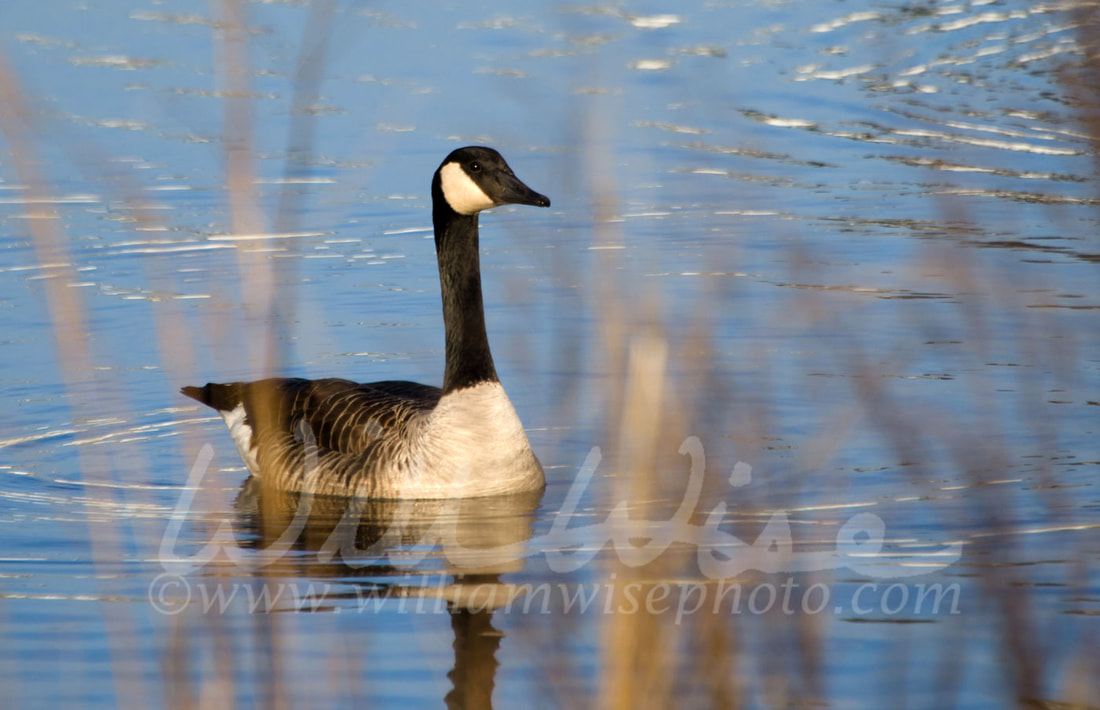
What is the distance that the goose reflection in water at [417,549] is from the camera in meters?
7.18

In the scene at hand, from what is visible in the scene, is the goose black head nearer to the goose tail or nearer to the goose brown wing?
the goose brown wing

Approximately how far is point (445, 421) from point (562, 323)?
2473mm

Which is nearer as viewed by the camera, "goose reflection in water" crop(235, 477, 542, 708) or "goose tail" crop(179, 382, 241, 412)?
"goose reflection in water" crop(235, 477, 542, 708)

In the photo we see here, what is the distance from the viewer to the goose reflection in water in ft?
23.6

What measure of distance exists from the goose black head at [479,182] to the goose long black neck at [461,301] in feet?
0.43

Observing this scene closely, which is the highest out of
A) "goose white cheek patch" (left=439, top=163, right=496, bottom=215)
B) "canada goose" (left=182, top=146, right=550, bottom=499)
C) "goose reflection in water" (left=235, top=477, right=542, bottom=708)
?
"goose white cheek patch" (left=439, top=163, right=496, bottom=215)

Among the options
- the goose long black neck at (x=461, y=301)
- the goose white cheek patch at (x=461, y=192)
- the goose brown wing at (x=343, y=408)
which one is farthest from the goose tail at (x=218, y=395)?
the goose white cheek patch at (x=461, y=192)

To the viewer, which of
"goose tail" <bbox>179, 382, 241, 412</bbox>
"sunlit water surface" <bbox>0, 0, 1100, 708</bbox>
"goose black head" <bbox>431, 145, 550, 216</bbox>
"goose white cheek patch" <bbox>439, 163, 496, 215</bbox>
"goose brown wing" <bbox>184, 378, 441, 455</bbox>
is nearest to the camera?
"sunlit water surface" <bbox>0, 0, 1100, 708</bbox>

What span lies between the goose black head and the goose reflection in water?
188 cm

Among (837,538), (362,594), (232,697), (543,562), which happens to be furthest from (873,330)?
(232,697)

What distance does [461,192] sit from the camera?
9.52 m

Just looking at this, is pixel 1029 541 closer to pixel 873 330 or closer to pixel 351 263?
pixel 873 330

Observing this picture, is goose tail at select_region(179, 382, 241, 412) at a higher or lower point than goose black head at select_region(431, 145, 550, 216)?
lower

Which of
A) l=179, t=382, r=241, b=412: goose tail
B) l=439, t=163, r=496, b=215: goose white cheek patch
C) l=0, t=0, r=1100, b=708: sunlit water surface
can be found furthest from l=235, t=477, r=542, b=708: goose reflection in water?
l=439, t=163, r=496, b=215: goose white cheek patch
